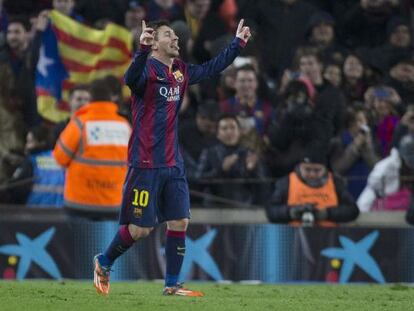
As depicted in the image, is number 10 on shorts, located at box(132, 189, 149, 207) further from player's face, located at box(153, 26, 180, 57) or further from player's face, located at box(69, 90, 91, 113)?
player's face, located at box(69, 90, 91, 113)

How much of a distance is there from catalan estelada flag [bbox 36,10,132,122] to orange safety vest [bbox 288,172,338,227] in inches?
134

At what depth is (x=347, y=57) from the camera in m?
18.6

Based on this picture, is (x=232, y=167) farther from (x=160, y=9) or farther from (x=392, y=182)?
(x=160, y=9)

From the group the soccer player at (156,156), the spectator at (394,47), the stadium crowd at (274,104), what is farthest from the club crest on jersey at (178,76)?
the spectator at (394,47)

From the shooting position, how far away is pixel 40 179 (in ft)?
54.1

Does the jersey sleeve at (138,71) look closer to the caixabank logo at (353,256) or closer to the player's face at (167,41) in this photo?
the player's face at (167,41)

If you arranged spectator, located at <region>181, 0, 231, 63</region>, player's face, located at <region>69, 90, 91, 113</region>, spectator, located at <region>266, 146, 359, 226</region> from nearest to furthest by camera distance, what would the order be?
spectator, located at <region>266, 146, 359, 226</region> → player's face, located at <region>69, 90, 91, 113</region> → spectator, located at <region>181, 0, 231, 63</region>

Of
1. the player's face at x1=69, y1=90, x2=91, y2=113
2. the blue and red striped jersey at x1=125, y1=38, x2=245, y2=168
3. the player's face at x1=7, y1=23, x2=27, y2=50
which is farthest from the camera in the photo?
the player's face at x1=7, y1=23, x2=27, y2=50

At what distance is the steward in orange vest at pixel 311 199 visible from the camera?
52.1 ft

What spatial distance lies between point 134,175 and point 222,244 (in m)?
4.69

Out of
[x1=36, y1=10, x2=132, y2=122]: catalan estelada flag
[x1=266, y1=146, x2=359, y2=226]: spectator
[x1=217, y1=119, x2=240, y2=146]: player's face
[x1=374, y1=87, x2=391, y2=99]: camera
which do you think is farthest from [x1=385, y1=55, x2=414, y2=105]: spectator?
[x1=36, y1=10, x2=132, y2=122]: catalan estelada flag

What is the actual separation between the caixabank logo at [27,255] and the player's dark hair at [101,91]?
192 cm

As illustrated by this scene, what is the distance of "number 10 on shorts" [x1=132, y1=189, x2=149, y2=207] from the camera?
37.5 ft

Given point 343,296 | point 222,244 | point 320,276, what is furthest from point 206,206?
point 343,296
